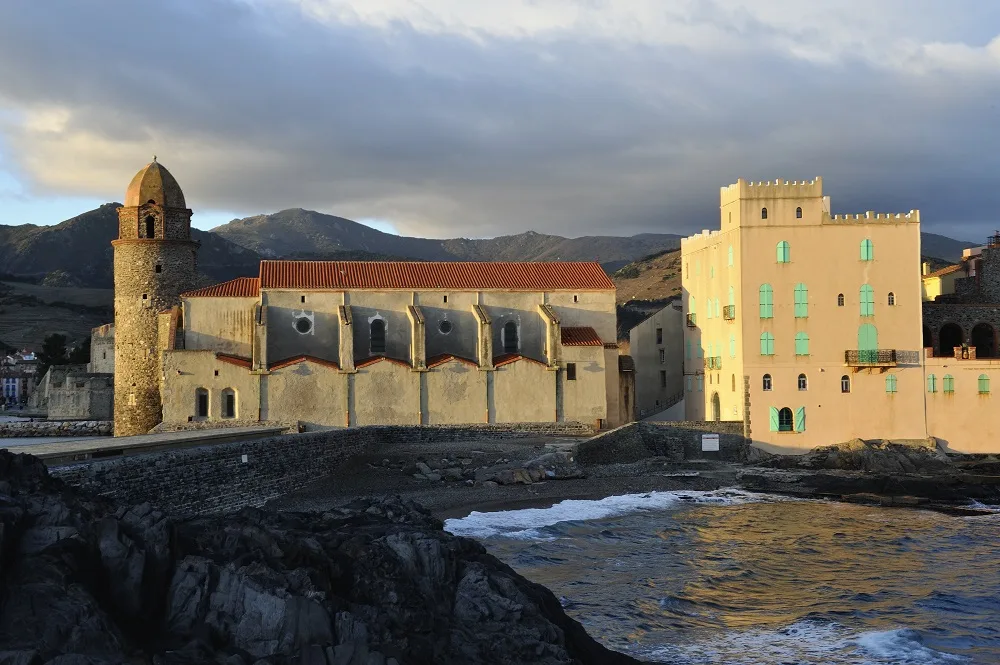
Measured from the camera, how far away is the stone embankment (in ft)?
175

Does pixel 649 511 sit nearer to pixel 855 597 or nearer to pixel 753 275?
pixel 855 597

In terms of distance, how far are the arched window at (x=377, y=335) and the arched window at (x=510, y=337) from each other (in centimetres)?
532

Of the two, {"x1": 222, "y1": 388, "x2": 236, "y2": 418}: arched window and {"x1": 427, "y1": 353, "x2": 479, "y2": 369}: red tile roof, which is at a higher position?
{"x1": 427, "y1": 353, "x2": 479, "y2": 369}: red tile roof

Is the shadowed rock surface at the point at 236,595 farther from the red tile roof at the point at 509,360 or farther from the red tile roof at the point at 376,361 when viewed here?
the red tile roof at the point at 509,360

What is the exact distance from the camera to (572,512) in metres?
27.6

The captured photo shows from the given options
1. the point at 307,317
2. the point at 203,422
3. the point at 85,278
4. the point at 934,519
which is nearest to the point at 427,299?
the point at 307,317

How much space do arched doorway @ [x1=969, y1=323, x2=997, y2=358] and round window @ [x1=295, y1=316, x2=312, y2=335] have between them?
96.4 feet

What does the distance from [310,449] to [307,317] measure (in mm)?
11235

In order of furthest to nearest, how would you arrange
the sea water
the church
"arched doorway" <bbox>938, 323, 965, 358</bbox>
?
"arched doorway" <bbox>938, 323, 965, 358</bbox>, the church, the sea water

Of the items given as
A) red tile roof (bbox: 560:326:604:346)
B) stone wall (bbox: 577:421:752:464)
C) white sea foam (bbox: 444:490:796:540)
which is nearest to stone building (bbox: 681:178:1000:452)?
stone wall (bbox: 577:421:752:464)

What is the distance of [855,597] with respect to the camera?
1895 cm

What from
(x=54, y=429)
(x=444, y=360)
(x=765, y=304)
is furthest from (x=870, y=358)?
(x=54, y=429)

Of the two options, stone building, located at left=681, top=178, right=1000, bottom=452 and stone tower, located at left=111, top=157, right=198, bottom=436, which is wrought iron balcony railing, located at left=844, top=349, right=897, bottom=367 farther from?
stone tower, located at left=111, top=157, right=198, bottom=436

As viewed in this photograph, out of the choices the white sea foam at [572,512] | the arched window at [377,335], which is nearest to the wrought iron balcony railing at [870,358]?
the white sea foam at [572,512]
